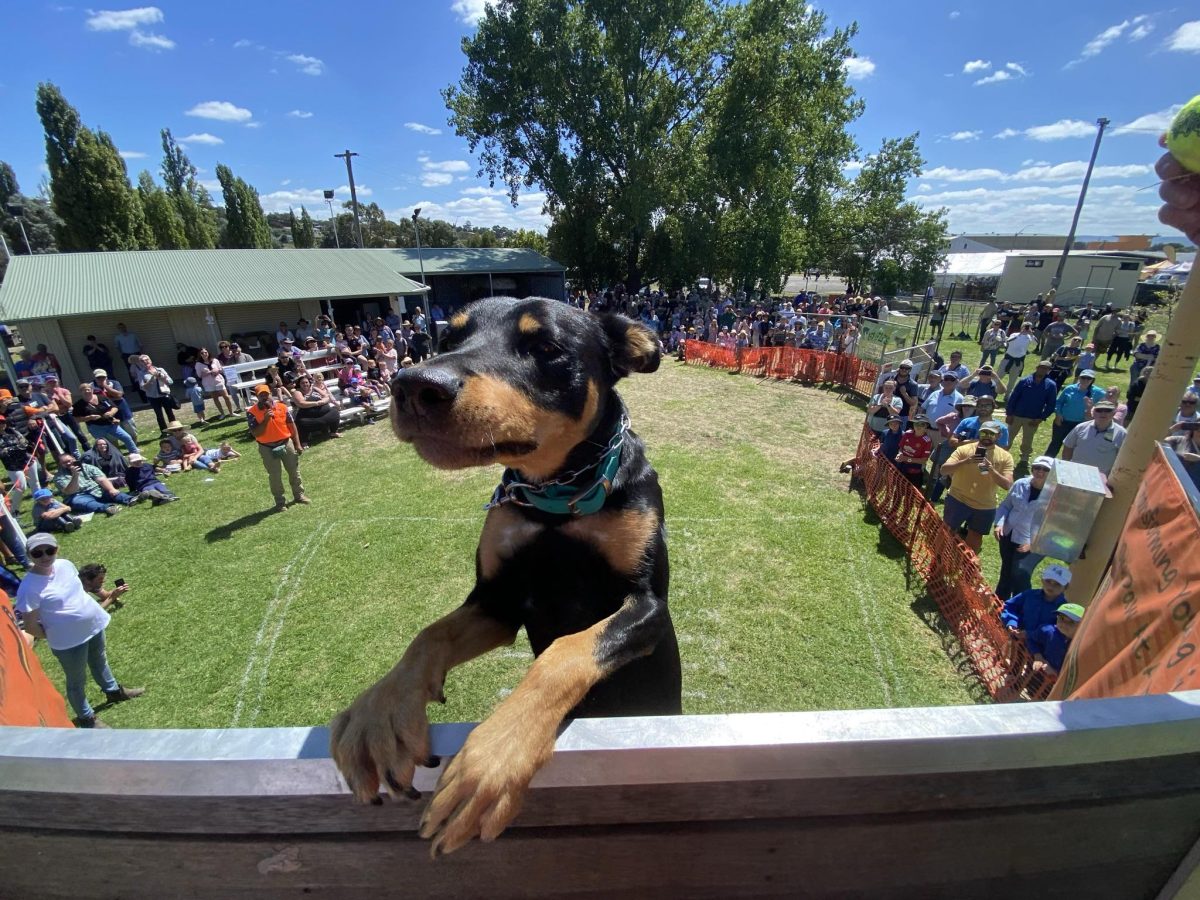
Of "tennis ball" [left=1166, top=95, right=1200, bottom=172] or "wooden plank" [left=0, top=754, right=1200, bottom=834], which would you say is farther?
"tennis ball" [left=1166, top=95, right=1200, bottom=172]

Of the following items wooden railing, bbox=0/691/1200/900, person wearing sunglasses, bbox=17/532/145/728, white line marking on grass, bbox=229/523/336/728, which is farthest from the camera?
white line marking on grass, bbox=229/523/336/728

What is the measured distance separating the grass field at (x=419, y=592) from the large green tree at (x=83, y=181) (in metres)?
35.9

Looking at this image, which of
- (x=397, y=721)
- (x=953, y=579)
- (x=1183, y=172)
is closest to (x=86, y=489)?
(x=397, y=721)

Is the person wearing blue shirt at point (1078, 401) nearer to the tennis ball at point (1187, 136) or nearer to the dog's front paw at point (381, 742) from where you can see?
the tennis ball at point (1187, 136)

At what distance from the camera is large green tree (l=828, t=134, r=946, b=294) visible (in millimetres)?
40500

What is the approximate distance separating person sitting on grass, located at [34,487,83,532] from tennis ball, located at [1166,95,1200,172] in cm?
1284

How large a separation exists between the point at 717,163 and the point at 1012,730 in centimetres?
3381

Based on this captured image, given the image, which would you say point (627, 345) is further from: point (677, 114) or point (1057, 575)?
point (677, 114)

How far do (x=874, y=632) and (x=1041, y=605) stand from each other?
1.57m

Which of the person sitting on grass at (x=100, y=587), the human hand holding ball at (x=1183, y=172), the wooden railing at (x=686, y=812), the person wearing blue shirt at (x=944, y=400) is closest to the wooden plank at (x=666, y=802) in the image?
the wooden railing at (x=686, y=812)

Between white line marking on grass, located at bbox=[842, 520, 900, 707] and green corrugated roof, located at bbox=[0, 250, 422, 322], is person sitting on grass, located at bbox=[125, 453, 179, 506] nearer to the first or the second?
green corrugated roof, located at bbox=[0, 250, 422, 322]

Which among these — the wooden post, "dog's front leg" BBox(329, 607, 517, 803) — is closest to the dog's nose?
"dog's front leg" BBox(329, 607, 517, 803)

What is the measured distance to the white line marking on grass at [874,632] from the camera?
5.41m

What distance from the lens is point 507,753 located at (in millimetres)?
1245
